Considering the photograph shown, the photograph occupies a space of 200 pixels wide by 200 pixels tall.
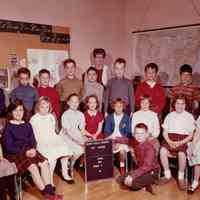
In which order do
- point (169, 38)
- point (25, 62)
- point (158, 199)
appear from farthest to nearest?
point (169, 38) < point (25, 62) < point (158, 199)

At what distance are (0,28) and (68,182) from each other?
1.86m

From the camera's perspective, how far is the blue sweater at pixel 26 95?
3.11 metres

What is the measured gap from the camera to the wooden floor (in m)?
2.65

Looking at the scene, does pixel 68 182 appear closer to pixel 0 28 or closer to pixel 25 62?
pixel 25 62

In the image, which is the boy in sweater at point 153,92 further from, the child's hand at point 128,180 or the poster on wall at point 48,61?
the poster on wall at point 48,61

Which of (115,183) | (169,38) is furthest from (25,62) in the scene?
(169,38)

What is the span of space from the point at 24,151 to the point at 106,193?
0.88 m

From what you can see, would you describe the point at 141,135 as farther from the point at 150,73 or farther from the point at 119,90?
the point at 150,73

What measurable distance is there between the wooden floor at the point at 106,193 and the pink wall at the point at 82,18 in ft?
5.90

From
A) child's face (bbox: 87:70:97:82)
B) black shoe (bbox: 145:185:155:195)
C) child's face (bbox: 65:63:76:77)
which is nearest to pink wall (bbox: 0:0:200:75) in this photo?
child's face (bbox: 65:63:76:77)

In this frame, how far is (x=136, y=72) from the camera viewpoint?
4.45 m

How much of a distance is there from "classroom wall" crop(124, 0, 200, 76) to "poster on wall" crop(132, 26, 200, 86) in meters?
0.11

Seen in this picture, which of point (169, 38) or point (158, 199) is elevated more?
point (169, 38)

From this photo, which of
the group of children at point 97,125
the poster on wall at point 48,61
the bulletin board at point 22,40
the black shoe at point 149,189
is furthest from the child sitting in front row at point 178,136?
the bulletin board at point 22,40
